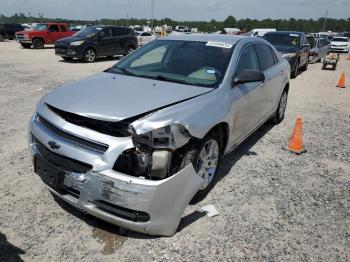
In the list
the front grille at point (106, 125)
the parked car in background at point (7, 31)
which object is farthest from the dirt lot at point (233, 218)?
the parked car in background at point (7, 31)

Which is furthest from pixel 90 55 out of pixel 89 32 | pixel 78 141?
pixel 78 141

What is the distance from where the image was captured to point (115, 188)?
8.48 feet

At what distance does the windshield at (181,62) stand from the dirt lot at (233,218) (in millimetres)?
1356

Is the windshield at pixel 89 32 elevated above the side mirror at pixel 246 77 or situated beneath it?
elevated above

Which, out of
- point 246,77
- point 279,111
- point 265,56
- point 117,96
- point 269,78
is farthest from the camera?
point 279,111

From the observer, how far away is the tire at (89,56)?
15933mm

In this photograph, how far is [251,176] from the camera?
4.35m

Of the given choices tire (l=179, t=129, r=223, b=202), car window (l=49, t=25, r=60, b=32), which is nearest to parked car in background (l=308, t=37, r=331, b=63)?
tire (l=179, t=129, r=223, b=202)

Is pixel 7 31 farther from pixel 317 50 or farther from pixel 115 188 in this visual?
pixel 115 188

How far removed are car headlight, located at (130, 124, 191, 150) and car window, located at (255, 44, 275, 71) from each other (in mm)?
2672

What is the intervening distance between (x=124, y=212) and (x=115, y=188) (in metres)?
0.24

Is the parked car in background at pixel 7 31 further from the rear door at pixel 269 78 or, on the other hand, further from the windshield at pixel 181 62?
the rear door at pixel 269 78

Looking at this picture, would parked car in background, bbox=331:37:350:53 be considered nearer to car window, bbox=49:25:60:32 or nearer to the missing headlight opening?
car window, bbox=49:25:60:32

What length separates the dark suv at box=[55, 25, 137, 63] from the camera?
51.2 feet
